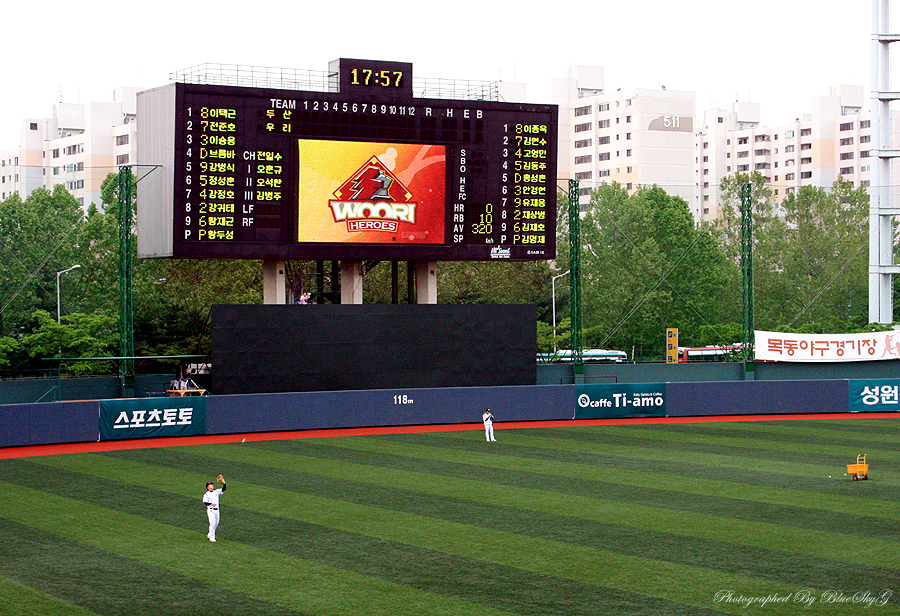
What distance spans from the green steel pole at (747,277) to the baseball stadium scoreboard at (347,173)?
1291 cm

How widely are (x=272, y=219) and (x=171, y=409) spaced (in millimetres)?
7708

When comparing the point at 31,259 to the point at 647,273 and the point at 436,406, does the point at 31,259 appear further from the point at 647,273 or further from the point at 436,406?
the point at 436,406

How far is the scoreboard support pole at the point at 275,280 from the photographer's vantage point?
3972 cm

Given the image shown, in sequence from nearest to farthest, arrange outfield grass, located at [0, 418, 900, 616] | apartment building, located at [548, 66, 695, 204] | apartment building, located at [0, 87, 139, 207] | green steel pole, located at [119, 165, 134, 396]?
outfield grass, located at [0, 418, 900, 616], green steel pole, located at [119, 165, 134, 396], apartment building, located at [548, 66, 695, 204], apartment building, located at [0, 87, 139, 207]

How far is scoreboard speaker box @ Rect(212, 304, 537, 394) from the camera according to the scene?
37.9 m

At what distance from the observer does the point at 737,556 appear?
18.5 metres

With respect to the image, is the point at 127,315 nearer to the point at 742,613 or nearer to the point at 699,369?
the point at 699,369

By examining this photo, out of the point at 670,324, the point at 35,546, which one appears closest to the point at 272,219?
the point at 35,546

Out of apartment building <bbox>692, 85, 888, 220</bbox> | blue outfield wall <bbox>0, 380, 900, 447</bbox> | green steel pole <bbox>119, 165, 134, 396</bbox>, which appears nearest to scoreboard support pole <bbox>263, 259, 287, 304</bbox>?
blue outfield wall <bbox>0, 380, 900, 447</bbox>

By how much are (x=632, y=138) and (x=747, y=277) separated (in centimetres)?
7967

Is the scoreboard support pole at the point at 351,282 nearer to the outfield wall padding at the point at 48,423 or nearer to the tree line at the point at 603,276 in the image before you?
the outfield wall padding at the point at 48,423

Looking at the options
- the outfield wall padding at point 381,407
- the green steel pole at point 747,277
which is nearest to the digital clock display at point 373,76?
the outfield wall padding at point 381,407

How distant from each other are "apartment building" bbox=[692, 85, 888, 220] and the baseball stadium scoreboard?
379 feet

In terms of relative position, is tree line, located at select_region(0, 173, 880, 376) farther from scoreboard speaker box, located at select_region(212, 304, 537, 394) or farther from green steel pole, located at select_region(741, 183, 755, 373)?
scoreboard speaker box, located at select_region(212, 304, 537, 394)
